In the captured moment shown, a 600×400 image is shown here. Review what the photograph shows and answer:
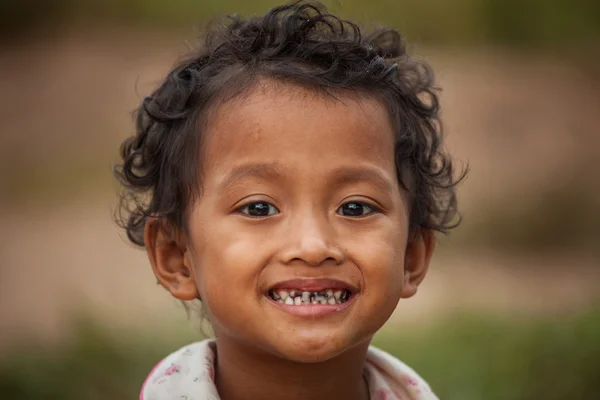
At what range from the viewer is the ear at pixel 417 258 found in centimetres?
276

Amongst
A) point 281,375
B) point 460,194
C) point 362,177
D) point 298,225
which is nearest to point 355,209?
point 362,177

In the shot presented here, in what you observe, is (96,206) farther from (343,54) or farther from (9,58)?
(343,54)

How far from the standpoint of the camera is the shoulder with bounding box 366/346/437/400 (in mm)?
2836

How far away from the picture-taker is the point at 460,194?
7121 mm

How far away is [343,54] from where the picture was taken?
8.59ft

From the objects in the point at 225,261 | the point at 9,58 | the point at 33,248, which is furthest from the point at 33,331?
the point at 9,58

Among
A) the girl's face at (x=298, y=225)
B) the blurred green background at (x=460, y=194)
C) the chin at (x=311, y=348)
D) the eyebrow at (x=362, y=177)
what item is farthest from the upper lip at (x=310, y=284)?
the blurred green background at (x=460, y=194)

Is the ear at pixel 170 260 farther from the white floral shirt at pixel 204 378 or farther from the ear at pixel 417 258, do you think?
the ear at pixel 417 258

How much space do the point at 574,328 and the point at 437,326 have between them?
0.75m

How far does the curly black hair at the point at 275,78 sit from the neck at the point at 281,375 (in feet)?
1.27

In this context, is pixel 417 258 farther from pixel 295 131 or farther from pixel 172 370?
pixel 172 370

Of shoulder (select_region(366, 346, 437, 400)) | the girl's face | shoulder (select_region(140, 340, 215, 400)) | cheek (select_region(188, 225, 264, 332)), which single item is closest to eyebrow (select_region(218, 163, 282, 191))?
the girl's face

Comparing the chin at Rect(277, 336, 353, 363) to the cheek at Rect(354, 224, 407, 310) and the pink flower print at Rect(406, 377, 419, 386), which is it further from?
the pink flower print at Rect(406, 377, 419, 386)

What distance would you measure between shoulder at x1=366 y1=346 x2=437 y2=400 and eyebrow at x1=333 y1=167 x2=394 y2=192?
62cm
